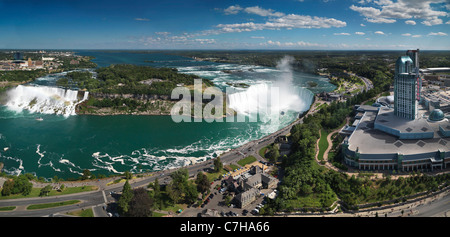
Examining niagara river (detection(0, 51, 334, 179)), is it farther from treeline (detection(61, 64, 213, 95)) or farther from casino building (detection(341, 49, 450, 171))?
casino building (detection(341, 49, 450, 171))

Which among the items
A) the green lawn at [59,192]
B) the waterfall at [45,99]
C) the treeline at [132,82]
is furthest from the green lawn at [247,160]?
the waterfall at [45,99]

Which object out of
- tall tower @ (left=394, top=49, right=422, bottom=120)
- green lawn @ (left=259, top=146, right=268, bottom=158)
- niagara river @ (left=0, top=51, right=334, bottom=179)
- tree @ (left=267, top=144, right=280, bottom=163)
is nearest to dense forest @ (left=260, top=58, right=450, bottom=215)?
tree @ (left=267, top=144, right=280, bottom=163)

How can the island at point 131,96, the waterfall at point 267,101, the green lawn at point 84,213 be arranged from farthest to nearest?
the island at point 131,96
the waterfall at point 267,101
the green lawn at point 84,213

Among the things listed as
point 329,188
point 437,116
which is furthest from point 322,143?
point 437,116

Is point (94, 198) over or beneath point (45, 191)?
beneath

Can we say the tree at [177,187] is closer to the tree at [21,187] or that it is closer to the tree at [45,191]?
the tree at [45,191]

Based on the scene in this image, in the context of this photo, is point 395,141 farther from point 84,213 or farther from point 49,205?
point 49,205
